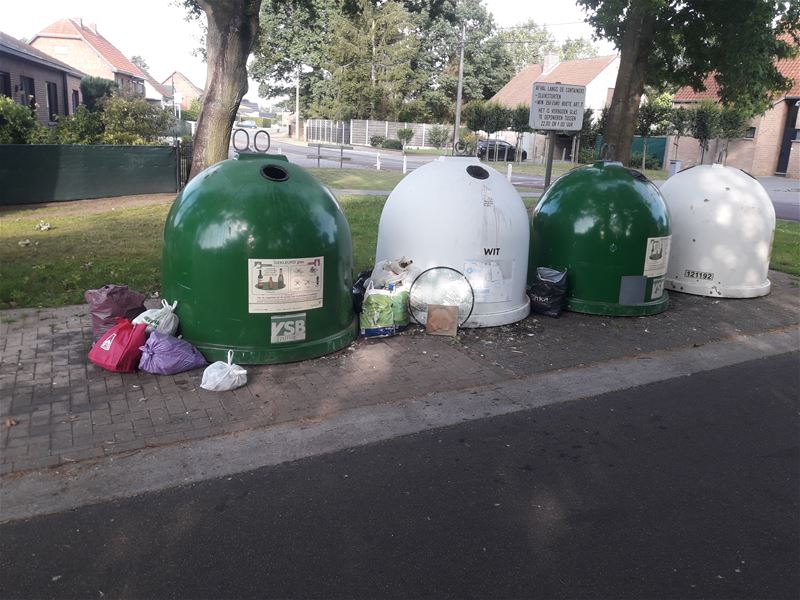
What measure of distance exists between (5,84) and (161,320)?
2409cm

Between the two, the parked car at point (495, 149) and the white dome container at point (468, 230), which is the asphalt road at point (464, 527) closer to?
the white dome container at point (468, 230)

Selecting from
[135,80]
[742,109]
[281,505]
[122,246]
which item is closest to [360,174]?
[742,109]

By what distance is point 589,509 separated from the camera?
357cm

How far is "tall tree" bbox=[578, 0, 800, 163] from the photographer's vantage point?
1180cm

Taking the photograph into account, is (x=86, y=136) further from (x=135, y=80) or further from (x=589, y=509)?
(x=135, y=80)

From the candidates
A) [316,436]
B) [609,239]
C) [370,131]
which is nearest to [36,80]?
[609,239]

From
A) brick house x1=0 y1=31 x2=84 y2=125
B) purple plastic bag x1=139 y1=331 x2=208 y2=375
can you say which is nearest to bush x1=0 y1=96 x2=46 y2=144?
brick house x1=0 y1=31 x2=84 y2=125

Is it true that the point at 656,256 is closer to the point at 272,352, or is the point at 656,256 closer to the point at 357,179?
the point at 272,352

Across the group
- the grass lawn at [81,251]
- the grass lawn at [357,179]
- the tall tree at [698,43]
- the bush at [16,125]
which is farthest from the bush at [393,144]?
the grass lawn at [81,251]

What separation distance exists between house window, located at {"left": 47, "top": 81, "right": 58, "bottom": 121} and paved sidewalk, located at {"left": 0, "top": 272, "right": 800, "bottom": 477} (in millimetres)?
27486

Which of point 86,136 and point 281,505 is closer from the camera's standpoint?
point 281,505

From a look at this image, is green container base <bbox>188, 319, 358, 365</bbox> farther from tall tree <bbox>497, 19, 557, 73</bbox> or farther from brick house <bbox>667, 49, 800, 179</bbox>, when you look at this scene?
tall tree <bbox>497, 19, 557, 73</bbox>

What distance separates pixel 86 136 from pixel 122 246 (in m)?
9.91

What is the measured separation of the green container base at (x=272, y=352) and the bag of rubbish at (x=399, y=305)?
85 centimetres
